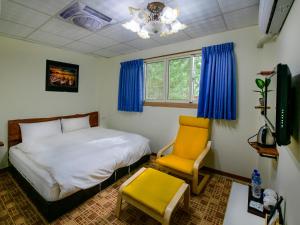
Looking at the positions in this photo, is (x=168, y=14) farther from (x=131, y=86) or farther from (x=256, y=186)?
(x=131, y=86)

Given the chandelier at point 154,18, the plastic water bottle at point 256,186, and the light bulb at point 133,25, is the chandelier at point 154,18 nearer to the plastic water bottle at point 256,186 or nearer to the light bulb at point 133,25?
the light bulb at point 133,25

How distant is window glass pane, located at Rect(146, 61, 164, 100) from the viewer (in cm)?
357

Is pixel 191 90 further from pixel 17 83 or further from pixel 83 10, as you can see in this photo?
pixel 17 83

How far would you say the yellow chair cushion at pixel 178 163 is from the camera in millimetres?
2291

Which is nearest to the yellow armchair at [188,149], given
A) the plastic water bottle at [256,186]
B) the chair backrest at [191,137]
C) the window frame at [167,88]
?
the chair backrest at [191,137]

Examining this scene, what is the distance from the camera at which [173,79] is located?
134 inches

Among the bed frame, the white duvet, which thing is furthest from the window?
the bed frame

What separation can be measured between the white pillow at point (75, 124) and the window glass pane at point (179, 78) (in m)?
2.13

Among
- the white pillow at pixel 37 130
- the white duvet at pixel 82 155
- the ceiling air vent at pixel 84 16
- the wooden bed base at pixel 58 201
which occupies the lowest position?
the wooden bed base at pixel 58 201

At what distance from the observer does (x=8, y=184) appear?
2.45m

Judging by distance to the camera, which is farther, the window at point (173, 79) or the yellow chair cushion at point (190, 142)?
the window at point (173, 79)

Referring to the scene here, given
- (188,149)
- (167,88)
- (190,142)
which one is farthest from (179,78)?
(188,149)

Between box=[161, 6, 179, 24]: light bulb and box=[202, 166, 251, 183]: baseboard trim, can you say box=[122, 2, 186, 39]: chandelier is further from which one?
box=[202, 166, 251, 183]: baseboard trim

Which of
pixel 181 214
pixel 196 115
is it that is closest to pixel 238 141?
pixel 196 115
